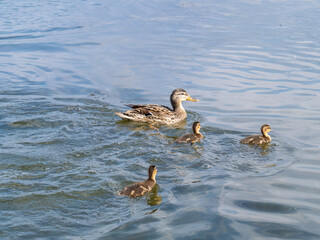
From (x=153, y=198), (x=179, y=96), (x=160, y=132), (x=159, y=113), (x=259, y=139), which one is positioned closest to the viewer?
(x=153, y=198)

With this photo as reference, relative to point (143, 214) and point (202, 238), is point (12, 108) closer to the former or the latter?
point (143, 214)

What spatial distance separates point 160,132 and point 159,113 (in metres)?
0.59

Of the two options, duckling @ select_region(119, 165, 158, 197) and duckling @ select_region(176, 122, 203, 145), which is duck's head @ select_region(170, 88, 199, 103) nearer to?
duckling @ select_region(176, 122, 203, 145)

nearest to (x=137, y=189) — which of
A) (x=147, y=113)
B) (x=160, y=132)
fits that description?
Result: (x=160, y=132)

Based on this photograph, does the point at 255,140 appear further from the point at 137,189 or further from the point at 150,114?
the point at 137,189

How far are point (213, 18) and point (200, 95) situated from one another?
10.7m

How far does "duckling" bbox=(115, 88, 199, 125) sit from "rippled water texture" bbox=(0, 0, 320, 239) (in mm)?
205

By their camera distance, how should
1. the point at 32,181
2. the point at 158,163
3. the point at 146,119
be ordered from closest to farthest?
the point at 32,181 < the point at 158,163 < the point at 146,119

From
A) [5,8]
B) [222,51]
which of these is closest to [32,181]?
[222,51]

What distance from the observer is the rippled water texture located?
5605mm

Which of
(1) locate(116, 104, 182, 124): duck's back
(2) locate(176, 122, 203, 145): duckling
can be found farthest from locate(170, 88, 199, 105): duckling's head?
(2) locate(176, 122, 203, 145): duckling

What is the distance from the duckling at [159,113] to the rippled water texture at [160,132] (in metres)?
0.20

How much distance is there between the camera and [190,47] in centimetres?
1584

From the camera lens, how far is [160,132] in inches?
366
